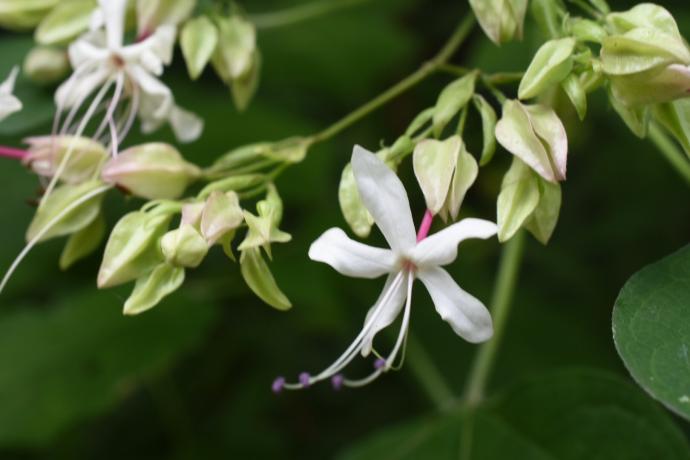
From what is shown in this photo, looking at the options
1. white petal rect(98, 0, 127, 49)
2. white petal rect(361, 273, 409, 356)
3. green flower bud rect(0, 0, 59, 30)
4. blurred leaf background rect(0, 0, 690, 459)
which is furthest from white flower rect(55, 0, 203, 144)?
white petal rect(361, 273, 409, 356)

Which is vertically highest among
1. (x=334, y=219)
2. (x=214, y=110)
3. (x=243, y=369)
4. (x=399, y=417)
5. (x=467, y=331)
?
(x=467, y=331)

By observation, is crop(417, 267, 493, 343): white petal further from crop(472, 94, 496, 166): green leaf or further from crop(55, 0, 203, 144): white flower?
crop(55, 0, 203, 144): white flower

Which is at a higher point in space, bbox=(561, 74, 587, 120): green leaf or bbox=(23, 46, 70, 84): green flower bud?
bbox=(561, 74, 587, 120): green leaf

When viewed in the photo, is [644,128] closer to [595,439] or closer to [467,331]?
[467,331]

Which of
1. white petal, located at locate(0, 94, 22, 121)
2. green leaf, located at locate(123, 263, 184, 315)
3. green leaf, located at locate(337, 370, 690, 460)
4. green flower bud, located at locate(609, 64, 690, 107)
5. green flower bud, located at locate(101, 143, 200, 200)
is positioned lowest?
green leaf, located at locate(337, 370, 690, 460)

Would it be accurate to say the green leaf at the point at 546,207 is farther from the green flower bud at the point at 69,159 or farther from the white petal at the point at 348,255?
the green flower bud at the point at 69,159

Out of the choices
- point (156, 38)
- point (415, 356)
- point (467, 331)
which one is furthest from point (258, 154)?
point (415, 356)

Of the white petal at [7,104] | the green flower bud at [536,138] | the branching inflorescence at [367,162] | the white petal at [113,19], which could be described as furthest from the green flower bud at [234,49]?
the green flower bud at [536,138]
